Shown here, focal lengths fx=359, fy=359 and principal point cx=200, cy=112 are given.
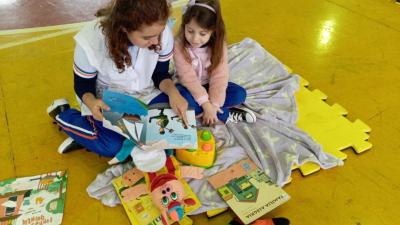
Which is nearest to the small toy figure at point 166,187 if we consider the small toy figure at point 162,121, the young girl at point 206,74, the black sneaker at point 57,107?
the small toy figure at point 162,121

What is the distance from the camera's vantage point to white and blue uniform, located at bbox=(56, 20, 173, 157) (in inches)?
37.4

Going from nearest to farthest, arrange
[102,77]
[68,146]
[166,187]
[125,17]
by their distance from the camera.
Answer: [125,17] < [166,187] < [102,77] < [68,146]

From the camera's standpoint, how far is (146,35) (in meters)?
0.87

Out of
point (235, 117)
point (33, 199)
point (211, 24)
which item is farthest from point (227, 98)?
point (33, 199)

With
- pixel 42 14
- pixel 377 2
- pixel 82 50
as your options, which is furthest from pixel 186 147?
pixel 377 2

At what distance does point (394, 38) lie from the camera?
175 centimetres

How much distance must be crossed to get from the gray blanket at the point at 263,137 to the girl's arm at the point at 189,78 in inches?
5.1

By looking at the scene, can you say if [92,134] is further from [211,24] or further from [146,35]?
[211,24]

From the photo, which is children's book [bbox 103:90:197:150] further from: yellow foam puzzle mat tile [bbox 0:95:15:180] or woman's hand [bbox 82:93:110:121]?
yellow foam puzzle mat tile [bbox 0:95:15:180]

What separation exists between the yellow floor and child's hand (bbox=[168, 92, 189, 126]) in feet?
0.94

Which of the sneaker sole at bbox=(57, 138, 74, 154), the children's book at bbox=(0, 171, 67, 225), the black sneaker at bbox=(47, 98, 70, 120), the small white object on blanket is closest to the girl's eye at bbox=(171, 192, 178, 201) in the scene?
the small white object on blanket

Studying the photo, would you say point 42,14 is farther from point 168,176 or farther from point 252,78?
point 168,176

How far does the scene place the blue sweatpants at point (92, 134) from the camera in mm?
1057

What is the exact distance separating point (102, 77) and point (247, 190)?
52 cm
